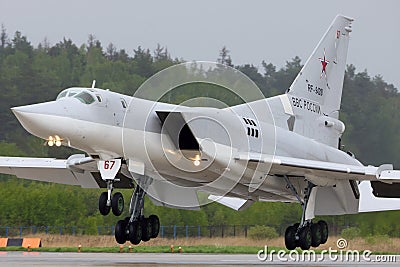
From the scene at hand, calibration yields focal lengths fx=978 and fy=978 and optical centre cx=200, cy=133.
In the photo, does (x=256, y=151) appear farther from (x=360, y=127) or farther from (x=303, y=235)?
(x=360, y=127)

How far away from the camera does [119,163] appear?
72.2 feet

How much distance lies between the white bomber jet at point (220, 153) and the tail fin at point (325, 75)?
3cm

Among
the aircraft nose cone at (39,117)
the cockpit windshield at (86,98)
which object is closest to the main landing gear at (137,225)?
the cockpit windshield at (86,98)

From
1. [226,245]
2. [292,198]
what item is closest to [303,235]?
[292,198]

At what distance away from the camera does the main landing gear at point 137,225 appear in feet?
77.7

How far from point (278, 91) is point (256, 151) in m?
32.5

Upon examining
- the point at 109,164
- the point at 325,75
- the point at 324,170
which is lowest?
the point at 109,164

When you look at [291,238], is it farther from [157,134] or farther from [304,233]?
[157,134]

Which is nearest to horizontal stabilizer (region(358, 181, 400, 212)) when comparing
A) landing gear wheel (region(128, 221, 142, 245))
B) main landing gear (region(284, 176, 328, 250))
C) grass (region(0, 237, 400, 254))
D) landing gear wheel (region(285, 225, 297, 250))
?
main landing gear (region(284, 176, 328, 250))

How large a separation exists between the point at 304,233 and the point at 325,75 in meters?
5.32

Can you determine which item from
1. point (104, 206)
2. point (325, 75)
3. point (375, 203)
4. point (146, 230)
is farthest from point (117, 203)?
point (325, 75)

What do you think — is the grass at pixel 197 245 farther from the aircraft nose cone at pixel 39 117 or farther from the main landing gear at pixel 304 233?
the aircraft nose cone at pixel 39 117

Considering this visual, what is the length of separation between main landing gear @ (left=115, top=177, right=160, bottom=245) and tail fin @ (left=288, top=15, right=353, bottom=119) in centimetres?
518

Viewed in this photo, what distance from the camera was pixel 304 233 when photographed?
2512 centimetres
